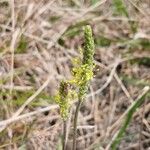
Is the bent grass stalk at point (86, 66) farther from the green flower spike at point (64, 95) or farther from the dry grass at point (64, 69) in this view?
the dry grass at point (64, 69)

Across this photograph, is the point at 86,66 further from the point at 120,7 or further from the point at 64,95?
the point at 120,7

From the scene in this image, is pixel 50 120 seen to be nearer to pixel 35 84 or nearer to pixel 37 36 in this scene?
pixel 35 84

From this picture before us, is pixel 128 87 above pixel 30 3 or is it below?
below

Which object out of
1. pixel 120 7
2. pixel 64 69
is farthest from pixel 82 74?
pixel 120 7

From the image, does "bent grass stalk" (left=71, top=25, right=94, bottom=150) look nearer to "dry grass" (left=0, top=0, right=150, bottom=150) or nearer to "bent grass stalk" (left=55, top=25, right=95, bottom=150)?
"bent grass stalk" (left=55, top=25, right=95, bottom=150)

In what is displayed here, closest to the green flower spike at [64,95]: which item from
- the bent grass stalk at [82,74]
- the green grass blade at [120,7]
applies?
the bent grass stalk at [82,74]

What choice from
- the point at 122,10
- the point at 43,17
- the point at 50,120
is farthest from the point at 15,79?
the point at 122,10
